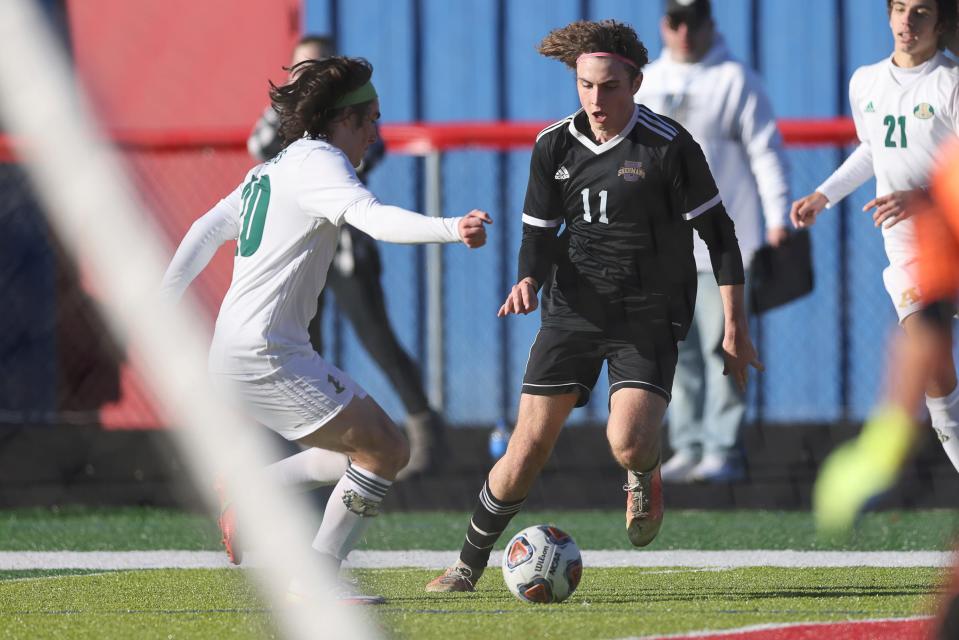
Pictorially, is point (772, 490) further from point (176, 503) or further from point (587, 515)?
point (176, 503)

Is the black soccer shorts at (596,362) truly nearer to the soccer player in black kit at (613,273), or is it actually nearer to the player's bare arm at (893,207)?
the soccer player in black kit at (613,273)

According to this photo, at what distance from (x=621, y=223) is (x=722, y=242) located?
338 millimetres

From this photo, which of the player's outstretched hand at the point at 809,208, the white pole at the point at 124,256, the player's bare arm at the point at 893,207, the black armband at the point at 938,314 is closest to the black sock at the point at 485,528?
Answer: the player's bare arm at the point at 893,207

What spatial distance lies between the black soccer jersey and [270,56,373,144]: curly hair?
2.17 feet

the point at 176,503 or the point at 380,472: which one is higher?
the point at 380,472

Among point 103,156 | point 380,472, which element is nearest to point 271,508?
point 103,156

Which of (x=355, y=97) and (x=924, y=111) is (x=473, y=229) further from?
(x=924, y=111)

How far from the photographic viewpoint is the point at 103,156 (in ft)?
3.71

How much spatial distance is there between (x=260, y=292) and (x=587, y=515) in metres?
3.73

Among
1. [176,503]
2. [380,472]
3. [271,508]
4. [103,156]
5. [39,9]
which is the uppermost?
[39,9]

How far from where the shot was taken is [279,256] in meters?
4.84

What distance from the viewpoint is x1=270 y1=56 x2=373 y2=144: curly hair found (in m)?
5.04

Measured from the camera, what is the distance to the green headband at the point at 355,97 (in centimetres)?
→ 509

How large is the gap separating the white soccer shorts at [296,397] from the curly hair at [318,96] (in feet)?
2.57
